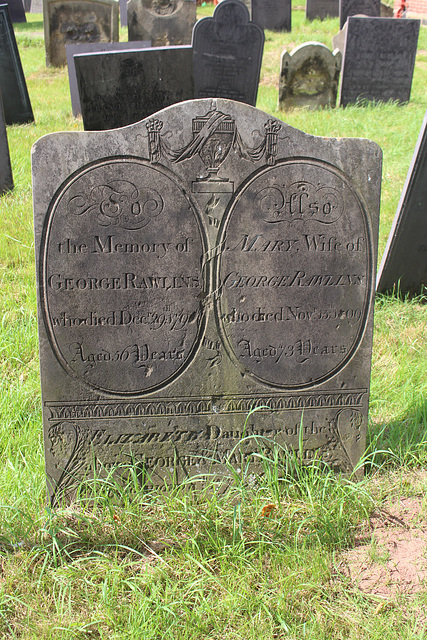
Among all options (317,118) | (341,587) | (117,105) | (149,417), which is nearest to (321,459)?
(341,587)

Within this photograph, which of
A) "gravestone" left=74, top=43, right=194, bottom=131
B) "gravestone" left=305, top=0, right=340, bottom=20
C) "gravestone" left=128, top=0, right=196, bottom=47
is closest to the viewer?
"gravestone" left=74, top=43, right=194, bottom=131

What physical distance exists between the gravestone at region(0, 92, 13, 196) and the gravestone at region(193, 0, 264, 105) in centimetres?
370

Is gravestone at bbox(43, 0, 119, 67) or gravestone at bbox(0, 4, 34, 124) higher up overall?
gravestone at bbox(43, 0, 119, 67)

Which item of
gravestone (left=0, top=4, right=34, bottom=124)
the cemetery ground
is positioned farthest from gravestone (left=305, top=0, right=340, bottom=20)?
the cemetery ground

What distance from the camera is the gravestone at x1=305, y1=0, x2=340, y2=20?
19469 millimetres

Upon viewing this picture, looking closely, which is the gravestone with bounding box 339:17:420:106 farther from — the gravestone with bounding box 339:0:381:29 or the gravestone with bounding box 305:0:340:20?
the gravestone with bounding box 305:0:340:20

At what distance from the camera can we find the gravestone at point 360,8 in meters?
14.9

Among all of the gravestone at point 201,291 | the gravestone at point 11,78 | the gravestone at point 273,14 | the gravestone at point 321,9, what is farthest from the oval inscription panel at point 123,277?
the gravestone at point 321,9

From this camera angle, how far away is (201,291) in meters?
2.52

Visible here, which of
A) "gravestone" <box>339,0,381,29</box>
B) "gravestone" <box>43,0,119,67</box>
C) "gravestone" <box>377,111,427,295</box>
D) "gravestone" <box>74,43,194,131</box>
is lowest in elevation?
"gravestone" <box>377,111,427,295</box>

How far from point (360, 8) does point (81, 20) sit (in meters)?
7.52

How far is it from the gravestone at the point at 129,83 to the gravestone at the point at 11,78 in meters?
3.17

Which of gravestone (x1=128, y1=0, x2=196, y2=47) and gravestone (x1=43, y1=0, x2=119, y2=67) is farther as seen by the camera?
gravestone (x1=128, y1=0, x2=196, y2=47)

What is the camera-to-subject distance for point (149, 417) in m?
2.59
